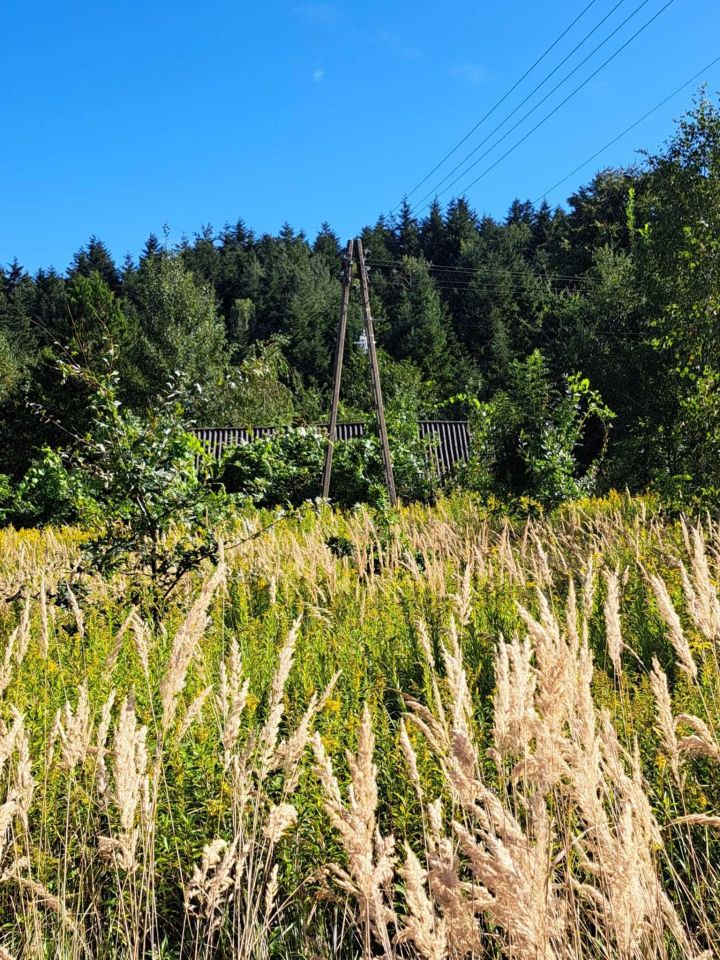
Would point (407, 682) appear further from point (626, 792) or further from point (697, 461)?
point (697, 461)

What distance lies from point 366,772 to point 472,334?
6767cm

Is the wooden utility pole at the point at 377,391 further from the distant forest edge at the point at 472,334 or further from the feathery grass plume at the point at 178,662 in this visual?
the feathery grass plume at the point at 178,662

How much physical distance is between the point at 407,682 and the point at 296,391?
5098 cm

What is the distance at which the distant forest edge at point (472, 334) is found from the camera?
26.8ft

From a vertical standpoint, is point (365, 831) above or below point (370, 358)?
below

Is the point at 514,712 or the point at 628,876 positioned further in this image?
the point at 514,712

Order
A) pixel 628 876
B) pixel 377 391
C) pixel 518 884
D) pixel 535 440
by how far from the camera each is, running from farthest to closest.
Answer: pixel 377 391, pixel 535 440, pixel 628 876, pixel 518 884

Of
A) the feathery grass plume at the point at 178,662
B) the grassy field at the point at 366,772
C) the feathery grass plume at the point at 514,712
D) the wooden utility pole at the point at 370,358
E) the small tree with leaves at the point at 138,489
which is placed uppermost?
the wooden utility pole at the point at 370,358

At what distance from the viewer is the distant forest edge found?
817 centimetres

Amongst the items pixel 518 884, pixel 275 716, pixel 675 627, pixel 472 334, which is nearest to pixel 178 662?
pixel 275 716

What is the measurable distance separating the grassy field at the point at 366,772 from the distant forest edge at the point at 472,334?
225cm

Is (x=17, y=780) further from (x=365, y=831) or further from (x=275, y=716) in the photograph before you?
(x=365, y=831)

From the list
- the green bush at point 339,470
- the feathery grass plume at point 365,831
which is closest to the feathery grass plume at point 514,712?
the feathery grass plume at point 365,831

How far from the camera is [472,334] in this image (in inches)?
2638
